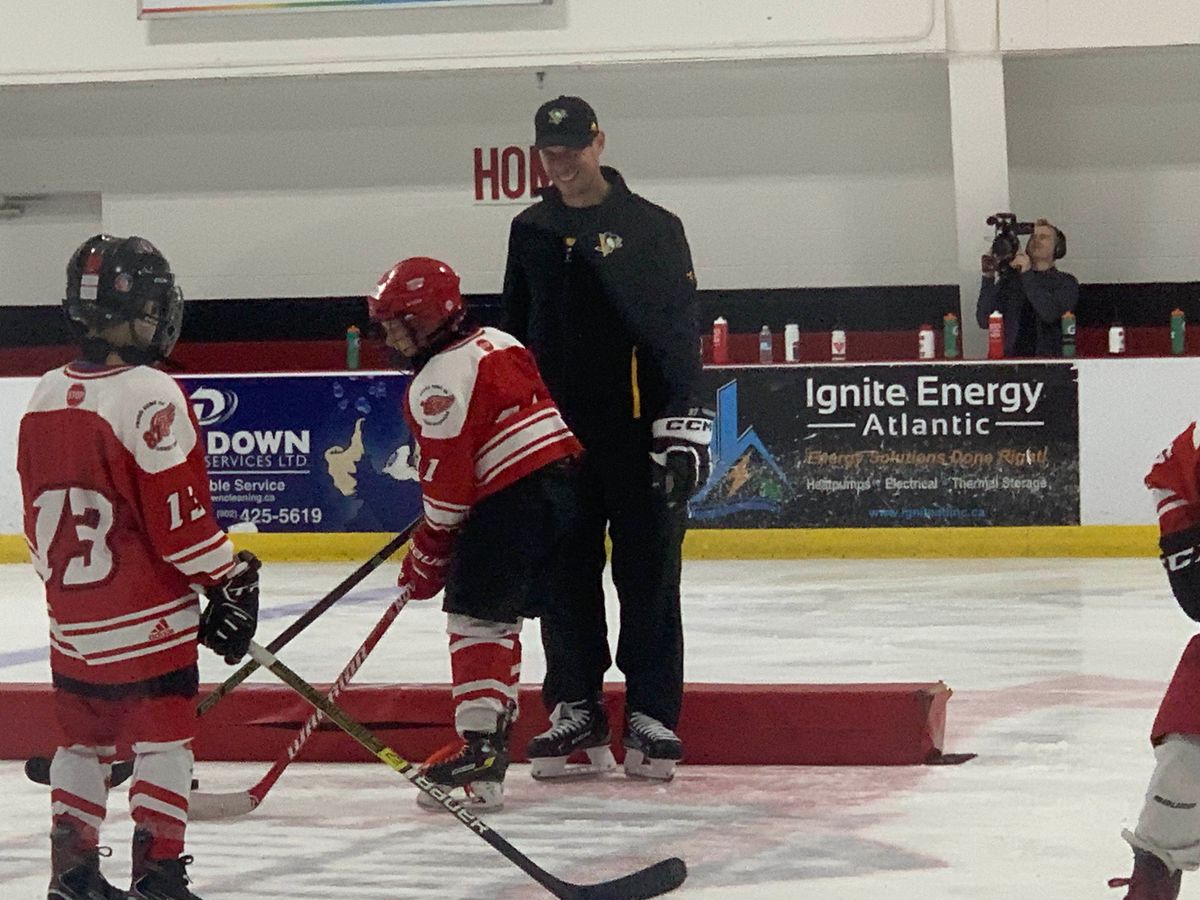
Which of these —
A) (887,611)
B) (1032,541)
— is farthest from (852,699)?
(1032,541)

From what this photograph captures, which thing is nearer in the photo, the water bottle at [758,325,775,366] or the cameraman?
the cameraman

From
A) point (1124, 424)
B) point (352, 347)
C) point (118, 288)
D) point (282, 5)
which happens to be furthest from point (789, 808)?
point (282, 5)

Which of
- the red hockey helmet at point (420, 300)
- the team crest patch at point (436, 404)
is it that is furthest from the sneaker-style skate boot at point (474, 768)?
the red hockey helmet at point (420, 300)

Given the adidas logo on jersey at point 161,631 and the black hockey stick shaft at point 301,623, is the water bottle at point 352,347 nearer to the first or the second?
the black hockey stick shaft at point 301,623

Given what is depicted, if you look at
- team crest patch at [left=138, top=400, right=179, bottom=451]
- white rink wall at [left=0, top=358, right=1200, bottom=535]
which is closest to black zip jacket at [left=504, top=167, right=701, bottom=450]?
team crest patch at [left=138, top=400, right=179, bottom=451]

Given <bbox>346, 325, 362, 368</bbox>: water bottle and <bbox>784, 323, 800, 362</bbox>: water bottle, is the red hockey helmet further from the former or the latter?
<bbox>346, 325, 362, 368</bbox>: water bottle

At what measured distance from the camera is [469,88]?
10609 millimetres

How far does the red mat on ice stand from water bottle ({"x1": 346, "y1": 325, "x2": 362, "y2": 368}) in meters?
6.36

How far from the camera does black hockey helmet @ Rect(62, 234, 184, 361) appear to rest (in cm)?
245

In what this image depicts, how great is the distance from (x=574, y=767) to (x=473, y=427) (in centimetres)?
81

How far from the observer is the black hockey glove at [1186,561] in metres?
2.12

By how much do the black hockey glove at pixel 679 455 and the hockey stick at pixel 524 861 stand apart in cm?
88

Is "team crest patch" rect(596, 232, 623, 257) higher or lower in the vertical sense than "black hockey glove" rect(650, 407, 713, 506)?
higher

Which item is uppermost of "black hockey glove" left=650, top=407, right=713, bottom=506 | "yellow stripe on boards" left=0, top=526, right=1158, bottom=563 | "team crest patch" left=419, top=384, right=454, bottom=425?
"team crest patch" left=419, top=384, right=454, bottom=425
